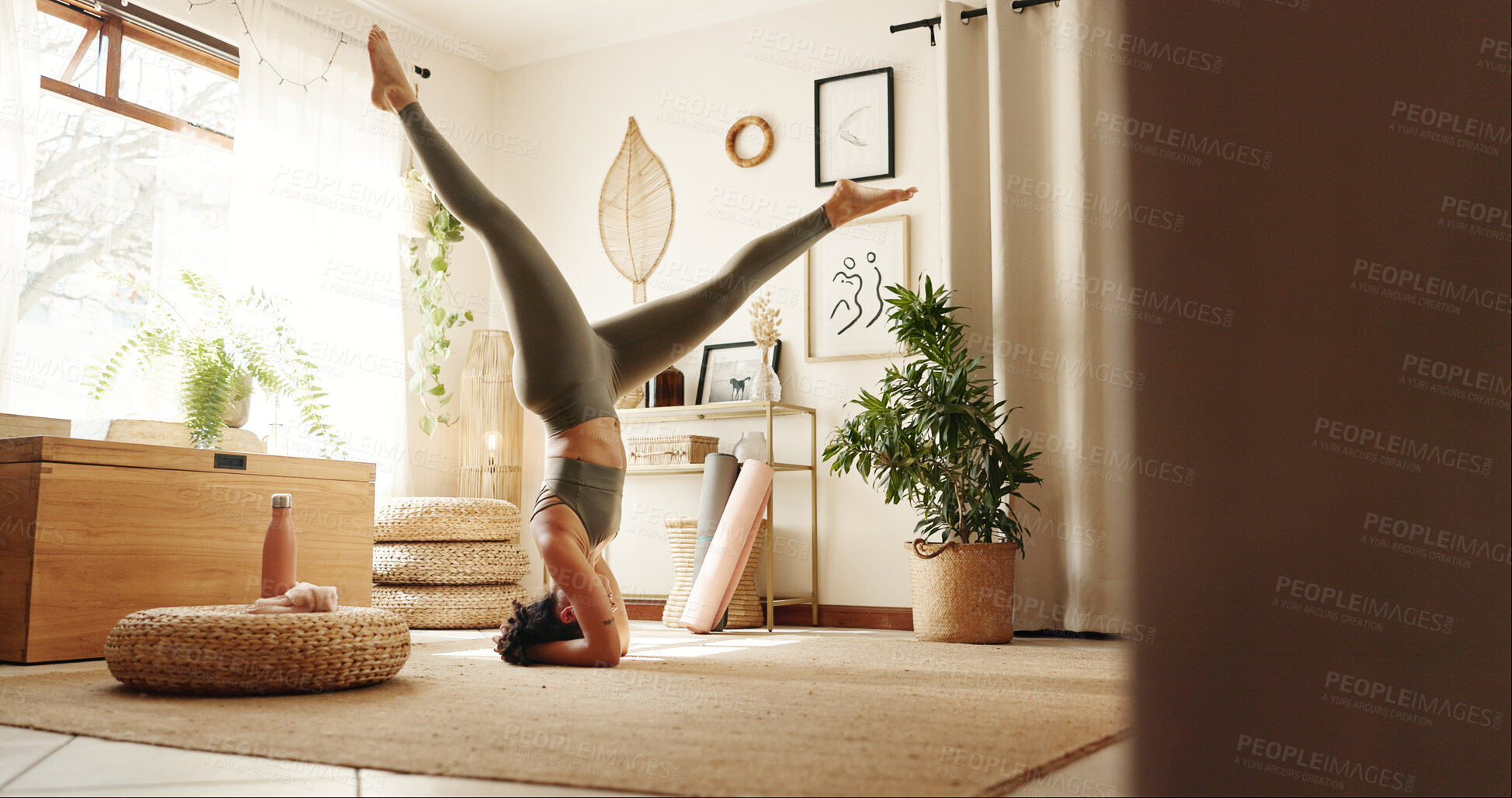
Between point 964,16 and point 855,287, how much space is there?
42.6 inches

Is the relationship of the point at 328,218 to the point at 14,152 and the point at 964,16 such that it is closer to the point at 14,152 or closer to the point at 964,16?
the point at 14,152

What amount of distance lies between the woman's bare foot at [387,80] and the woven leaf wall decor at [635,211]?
2.26m

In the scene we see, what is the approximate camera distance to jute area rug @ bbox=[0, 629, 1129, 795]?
1.19 metres

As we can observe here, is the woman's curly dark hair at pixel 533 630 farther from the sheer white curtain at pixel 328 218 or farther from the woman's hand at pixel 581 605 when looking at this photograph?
the sheer white curtain at pixel 328 218

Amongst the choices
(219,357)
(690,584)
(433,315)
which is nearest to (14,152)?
(219,357)

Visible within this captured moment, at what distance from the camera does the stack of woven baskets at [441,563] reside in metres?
3.79

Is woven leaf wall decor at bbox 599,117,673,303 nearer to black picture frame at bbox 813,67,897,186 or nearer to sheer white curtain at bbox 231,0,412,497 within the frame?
black picture frame at bbox 813,67,897,186

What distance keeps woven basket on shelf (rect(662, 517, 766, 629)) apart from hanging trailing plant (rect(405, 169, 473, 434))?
3.84 ft

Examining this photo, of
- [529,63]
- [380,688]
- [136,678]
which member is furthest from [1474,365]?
[529,63]

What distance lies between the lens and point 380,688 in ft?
6.40

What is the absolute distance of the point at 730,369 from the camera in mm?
4383

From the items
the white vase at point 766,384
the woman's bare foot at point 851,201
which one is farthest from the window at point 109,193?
the woman's bare foot at point 851,201

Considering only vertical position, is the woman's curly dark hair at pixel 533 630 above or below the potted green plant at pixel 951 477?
below

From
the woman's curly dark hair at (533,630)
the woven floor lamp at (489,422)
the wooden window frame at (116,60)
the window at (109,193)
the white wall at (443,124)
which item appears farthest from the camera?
the woven floor lamp at (489,422)
